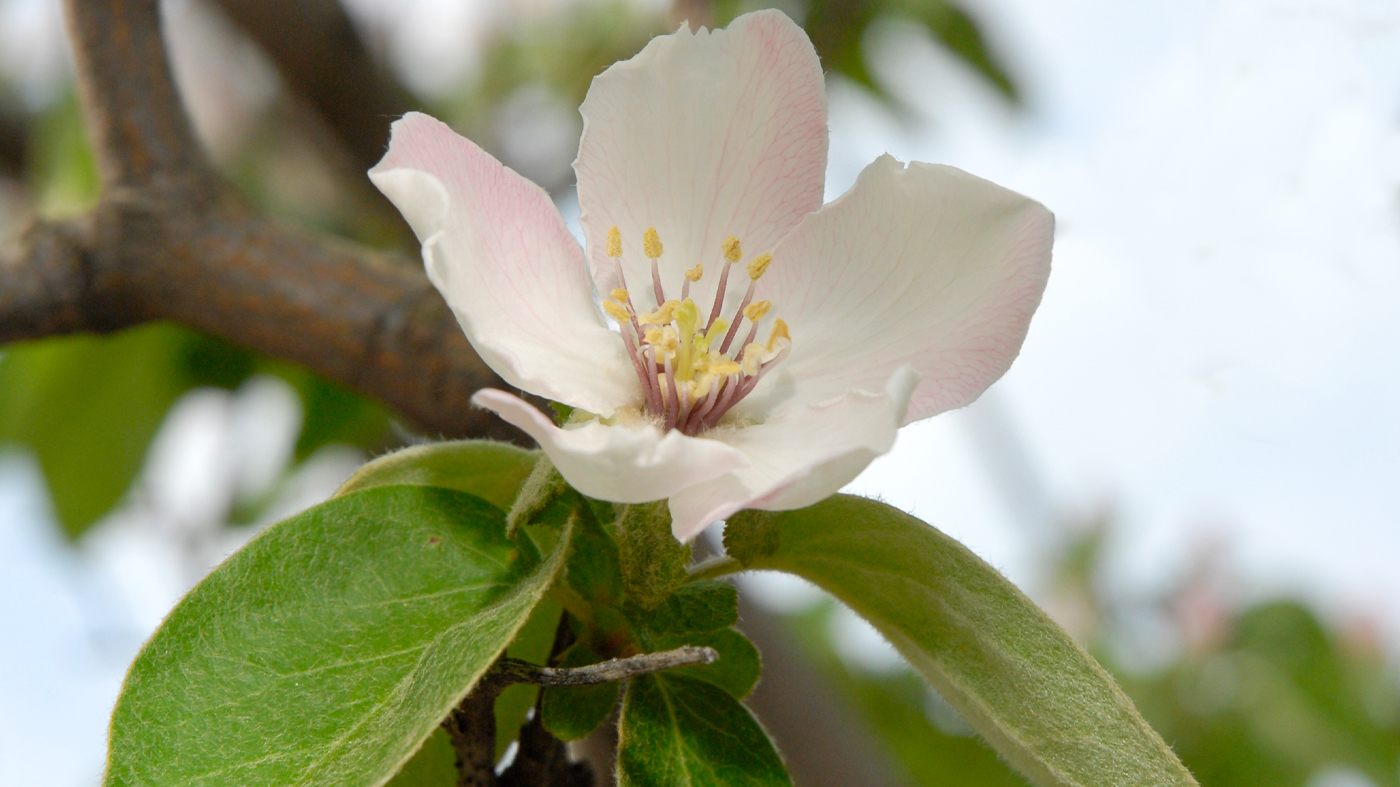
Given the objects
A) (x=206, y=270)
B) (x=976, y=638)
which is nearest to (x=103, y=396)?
(x=206, y=270)

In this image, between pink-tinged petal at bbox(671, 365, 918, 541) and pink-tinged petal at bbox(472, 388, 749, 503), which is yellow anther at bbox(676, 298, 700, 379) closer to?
A: pink-tinged petal at bbox(671, 365, 918, 541)

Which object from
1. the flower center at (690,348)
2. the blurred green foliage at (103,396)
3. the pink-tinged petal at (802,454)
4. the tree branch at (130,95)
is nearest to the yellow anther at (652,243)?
the flower center at (690,348)

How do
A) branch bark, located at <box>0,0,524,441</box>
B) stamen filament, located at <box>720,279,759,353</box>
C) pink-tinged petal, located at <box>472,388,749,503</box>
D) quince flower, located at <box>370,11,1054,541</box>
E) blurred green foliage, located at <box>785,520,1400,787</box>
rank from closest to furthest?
pink-tinged petal, located at <box>472,388,749,503</box>, quince flower, located at <box>370,11,1054,541</box>, stamen filament, located at <box>720,279,759,353</box>, branch bark, located at <box>0,0,524,441</box>, blurred green foliage, located at <box>785,520,1400,787</box>

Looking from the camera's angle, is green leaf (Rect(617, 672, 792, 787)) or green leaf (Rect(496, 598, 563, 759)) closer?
green leaf (Rect(617, 672, 792, 787))

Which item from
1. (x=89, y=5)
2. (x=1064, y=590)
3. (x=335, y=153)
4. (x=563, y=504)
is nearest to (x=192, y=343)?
(x=335, y=153)

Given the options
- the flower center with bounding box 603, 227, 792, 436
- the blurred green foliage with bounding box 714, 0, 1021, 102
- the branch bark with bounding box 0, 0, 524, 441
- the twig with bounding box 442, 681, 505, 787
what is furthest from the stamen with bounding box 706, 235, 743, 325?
the blurred green foliage with bounding box 714, 0, 1021, 102

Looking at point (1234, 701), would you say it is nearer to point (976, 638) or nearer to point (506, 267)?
point (976, 638)

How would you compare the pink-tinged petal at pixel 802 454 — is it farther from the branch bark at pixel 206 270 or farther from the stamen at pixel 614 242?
the branch bark at pixel 206 270
